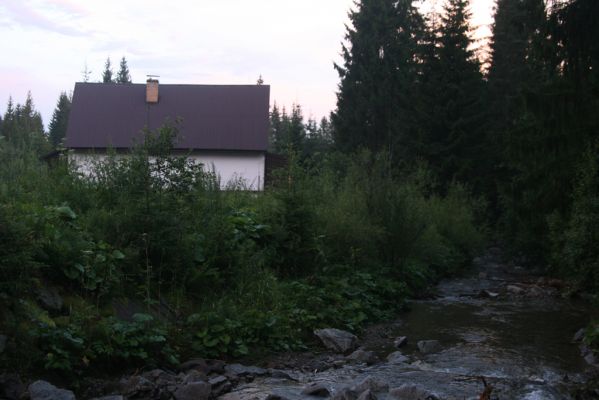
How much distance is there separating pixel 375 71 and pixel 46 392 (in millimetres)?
42367

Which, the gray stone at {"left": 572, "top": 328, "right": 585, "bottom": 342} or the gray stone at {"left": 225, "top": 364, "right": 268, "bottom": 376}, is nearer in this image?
the gray stone at {"left": 225, "top": 364, "right": 268, "bottom": 376}

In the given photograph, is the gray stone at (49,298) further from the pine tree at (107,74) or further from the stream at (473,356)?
the pine tree at (107,74)

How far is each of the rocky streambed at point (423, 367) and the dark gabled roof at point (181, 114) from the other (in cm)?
2324

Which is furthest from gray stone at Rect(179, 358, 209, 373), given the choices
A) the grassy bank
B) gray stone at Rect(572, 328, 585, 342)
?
gray stone at Rect(572, 328, 585, 342)

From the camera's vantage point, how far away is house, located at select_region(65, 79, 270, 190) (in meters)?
35.0

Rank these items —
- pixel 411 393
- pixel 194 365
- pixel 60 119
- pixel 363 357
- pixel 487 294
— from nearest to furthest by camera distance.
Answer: pixel 411 393, pixel 194 365, pixel 363 357, pixel 487 294, pixel 60 119

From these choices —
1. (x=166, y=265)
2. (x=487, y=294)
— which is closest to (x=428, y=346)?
(x=166, y=265)

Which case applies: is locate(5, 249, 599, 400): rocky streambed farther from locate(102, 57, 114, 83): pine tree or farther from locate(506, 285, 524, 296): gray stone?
locate(102, 57, 114, 83): pine tree

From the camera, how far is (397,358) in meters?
9.45

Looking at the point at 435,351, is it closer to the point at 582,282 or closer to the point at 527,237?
the point at 582,282

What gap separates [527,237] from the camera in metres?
20.6

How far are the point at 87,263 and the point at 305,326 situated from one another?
12.8 ft

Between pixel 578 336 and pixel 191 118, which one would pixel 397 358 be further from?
pixel 191 118

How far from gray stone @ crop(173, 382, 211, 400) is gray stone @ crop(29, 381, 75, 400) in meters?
1.17
